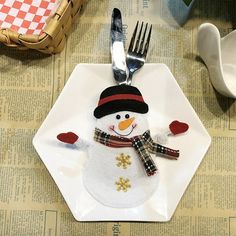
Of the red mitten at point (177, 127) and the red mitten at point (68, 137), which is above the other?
the red mitten at point (177, 127)

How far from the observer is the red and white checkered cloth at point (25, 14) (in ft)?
2.66

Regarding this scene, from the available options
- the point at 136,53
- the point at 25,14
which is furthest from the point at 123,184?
the point at 25,14

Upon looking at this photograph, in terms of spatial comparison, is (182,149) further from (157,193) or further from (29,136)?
(29,136)

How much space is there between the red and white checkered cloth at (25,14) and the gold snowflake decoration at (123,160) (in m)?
0.25

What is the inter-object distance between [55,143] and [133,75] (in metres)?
0.16

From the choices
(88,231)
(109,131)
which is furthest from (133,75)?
(88,231)

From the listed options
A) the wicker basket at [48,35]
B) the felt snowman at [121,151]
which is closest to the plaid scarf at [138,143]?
the felt snowman at [121,151]

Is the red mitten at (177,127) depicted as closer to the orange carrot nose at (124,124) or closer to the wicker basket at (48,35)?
the orange carrot nose at (124,124)

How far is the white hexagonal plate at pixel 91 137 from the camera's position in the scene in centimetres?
74

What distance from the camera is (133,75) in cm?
77

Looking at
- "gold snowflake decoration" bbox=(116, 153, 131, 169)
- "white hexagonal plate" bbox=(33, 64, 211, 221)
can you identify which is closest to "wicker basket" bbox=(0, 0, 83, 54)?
"white hexagonal plate" bbox=(33, 64, 211, 221)

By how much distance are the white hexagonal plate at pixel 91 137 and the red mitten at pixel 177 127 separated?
0.02 meters

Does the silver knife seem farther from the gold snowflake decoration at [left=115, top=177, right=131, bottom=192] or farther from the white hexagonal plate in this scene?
the gold snowflake decoration at [left=115, top=177, right=131, bottom=192]

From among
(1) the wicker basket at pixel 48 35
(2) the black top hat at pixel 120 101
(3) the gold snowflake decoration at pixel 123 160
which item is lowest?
(3) the gold snowflake decoration at pixel 123 160
